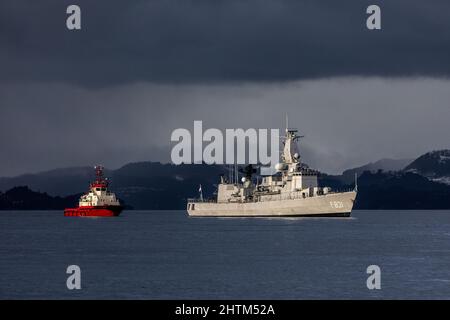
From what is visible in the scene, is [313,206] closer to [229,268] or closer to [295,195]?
[295,195]

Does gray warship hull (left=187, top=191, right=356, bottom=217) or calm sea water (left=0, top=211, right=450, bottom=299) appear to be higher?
gray warship hull (left=187, top=191, right=356, bottom=217)

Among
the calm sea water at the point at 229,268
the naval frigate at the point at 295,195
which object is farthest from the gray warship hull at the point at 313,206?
the calm sea water at the point at 229,268

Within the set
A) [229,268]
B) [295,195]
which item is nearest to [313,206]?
[295,195]

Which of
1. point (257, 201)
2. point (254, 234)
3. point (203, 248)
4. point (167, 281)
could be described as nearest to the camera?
point (167, 281)

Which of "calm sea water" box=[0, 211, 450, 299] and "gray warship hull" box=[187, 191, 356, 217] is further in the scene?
"gray warship hull" box=[187, 191, 356, 217]

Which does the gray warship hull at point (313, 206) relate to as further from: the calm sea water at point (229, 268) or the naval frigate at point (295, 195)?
the calm sea water at point (229, 268)

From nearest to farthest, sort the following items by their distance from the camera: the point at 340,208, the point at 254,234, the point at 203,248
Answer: the point at 203,248
the point at 254,234
the point at 340,208

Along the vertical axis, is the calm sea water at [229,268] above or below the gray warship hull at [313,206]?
below

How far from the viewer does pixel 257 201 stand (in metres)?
189

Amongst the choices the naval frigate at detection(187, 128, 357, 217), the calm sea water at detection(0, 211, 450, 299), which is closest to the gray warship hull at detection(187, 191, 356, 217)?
the naval frigate at detection(187, 128, 357, 217)

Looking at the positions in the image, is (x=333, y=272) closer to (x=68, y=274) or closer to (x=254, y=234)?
(x=68, y=274)

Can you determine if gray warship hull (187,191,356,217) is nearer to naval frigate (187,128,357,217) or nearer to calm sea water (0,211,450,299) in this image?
naval frigate (187,128,357,217)
